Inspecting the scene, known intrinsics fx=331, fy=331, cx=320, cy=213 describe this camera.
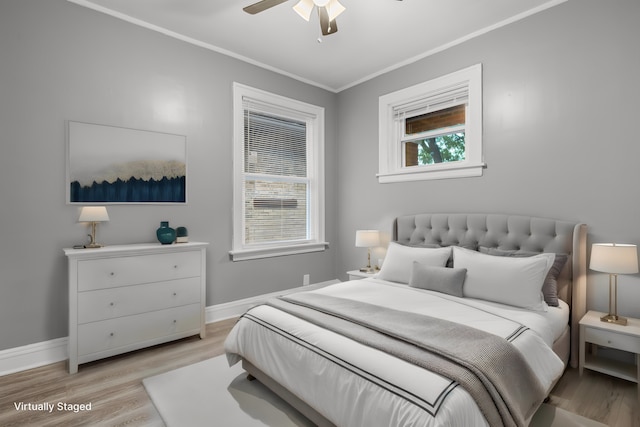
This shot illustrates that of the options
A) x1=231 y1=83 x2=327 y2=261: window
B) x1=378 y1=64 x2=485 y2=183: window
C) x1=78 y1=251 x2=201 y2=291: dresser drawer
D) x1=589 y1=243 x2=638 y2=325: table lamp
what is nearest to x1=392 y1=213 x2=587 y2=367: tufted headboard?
x1=589 y1=243 x2=638 y2=325: table lamp

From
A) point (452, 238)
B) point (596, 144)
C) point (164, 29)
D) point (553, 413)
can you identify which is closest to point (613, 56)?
point (596, 144)

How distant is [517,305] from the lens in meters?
2.28

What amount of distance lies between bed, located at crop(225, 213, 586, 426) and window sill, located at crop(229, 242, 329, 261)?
1381 mm

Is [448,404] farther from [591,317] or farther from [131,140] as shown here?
[131,140]

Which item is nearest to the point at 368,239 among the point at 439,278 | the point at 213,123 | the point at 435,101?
the point at 439,278

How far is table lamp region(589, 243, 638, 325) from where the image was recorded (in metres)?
2.20

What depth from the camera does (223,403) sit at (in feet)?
6.74

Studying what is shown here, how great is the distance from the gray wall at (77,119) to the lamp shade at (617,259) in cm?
321

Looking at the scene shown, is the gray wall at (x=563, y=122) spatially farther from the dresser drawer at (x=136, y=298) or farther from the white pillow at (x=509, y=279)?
the dresser drawer at (x=136, y=298)

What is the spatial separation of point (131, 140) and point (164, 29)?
114cm

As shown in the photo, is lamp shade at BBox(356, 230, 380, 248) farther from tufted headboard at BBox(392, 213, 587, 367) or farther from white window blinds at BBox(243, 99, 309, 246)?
white window blinds at BBox(243, 99, 309, 246)

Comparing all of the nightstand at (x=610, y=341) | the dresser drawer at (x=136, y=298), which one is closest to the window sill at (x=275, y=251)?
the dresser drawer at (x=136, y=298)

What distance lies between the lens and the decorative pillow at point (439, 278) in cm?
257

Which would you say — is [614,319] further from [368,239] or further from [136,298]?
[136,298]
